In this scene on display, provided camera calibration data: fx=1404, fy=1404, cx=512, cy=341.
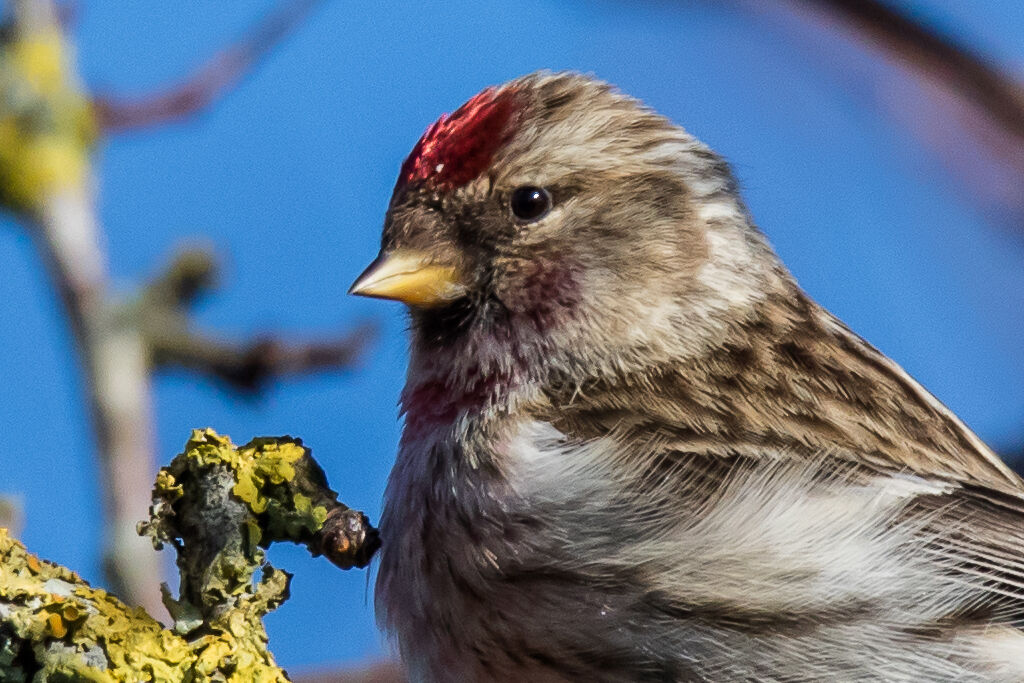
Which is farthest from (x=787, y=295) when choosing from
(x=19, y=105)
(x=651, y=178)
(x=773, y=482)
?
(x=19, y=105)

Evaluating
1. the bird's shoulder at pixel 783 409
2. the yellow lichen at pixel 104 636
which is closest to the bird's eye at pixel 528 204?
the bird's shoulder at pixel 783 409

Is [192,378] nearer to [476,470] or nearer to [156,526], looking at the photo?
[476,470]

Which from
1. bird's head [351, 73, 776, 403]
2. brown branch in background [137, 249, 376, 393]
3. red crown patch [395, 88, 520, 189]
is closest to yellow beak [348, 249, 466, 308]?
bird's head [351, 73, 776, 403]

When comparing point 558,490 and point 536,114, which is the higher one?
point 536,114

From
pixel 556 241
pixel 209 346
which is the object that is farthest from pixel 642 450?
pixel 209 346

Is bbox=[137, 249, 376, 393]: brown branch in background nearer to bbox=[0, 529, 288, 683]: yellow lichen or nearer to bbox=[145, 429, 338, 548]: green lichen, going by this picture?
bbox=[145, 429, 338, 548]: green lichen

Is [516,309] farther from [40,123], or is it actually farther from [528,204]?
[40,123]
